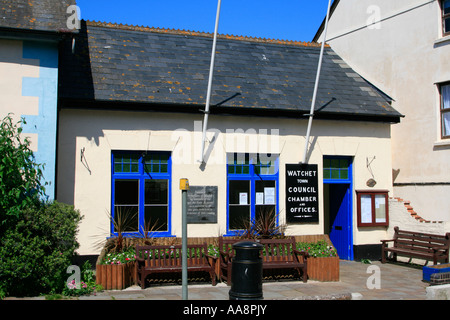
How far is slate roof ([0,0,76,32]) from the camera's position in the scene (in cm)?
992

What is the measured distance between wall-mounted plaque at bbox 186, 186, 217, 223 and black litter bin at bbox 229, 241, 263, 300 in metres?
4.69

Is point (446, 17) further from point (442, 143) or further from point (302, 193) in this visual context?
point (302, 193)

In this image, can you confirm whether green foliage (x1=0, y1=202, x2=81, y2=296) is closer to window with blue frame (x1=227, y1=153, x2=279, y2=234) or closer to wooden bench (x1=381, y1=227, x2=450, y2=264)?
window with blue frame (x1=227, y1=153, x2=279, y2=234)

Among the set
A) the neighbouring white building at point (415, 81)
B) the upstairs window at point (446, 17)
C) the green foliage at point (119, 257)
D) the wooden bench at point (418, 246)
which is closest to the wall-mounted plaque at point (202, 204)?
the green foliage at point (119, 257)

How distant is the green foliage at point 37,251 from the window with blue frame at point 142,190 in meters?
2.71

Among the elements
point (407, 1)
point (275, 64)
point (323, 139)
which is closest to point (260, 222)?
point (323, 139)

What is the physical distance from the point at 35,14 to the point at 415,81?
10517mm

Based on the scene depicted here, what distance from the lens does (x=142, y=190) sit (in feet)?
40.5

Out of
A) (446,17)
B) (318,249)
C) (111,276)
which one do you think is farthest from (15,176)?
(446,17)

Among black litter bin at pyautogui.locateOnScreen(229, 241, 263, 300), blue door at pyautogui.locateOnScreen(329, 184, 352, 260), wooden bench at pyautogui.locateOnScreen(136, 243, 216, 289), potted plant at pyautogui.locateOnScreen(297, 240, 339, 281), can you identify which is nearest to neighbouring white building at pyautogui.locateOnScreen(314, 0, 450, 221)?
blue door at pyautogui.locateOnScreen(329, 184, 352, 260)

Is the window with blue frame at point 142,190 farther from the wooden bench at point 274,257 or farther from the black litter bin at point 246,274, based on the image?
the black litter bin at point 246,274

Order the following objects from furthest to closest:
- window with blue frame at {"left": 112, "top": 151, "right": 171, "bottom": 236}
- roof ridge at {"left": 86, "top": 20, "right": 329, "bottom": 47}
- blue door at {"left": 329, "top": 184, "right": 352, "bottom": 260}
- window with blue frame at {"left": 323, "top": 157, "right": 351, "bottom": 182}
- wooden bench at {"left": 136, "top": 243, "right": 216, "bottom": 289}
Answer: roof ridge at {"left": 86, "top": 20, "right": 329, "bottom": 47}
blue door at {"left": 329, "top": 184, "right": 352, "bottom": 260}
window with blue frame at {"left": 323, "top": 157, "right": 351, "bottom": 182}
window with blue frame at {"left": 112, "top": 151, "right": 171, "bottom": 236}
wooden bench at {"left": 136, "top": 243, "right": 216, "bottom": 289}

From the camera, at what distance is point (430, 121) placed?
14.4 meters
